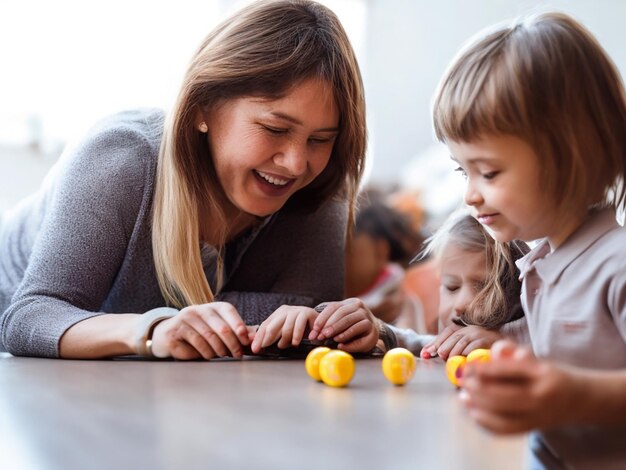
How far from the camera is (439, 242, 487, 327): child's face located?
1377mm

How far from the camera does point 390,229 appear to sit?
3.13 m

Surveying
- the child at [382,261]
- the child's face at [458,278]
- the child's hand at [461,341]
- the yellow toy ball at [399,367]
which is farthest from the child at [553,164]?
the child at [382,261]

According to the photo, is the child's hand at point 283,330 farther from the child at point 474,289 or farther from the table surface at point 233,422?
the child at point 474,289

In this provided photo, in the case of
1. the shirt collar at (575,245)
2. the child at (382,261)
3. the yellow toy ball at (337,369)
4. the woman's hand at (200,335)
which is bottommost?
the child at (382,261)

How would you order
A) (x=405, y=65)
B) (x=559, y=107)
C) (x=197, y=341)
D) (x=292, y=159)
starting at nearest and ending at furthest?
(x=559, y=107), (x=197, y=341), (x=292, y=159), (x=405, y=65)

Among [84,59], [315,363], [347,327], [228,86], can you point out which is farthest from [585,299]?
[84,59]

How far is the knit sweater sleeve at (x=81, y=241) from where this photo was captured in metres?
1.31

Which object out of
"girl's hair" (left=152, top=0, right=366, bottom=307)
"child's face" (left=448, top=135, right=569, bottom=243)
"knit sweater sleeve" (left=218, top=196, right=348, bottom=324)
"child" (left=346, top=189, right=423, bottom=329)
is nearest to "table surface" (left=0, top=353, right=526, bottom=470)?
"child's face" (left=448, top=135, right=569, bottom=243)

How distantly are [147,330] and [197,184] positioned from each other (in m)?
0.34

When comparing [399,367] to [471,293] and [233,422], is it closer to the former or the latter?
[233,422]

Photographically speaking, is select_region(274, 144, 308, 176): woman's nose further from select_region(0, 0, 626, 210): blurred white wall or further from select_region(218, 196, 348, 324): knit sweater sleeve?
select_region(0, 0, 626, 210): blurred white wall

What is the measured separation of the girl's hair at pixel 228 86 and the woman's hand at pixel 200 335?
0.24 metres

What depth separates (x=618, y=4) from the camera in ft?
11.6

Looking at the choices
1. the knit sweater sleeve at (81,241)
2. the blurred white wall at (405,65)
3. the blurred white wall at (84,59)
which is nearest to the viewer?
the knit sweater sleeve at (81,241)
